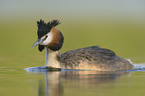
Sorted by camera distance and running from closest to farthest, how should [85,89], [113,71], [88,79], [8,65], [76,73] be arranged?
[85,89], [88,79], [76,73], [113,71], [8,65]

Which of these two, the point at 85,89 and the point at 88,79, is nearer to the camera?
the point at 85,89

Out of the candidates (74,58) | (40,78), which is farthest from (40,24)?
(40,78)

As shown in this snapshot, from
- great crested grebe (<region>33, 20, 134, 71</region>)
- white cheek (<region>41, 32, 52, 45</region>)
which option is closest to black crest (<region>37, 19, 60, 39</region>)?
great crested grebe (<region>33, 20, 134, 71</region>)

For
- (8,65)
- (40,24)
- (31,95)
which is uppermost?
(40,24)

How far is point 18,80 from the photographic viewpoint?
12.6m

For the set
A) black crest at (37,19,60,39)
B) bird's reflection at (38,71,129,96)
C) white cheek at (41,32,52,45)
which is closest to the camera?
bird's reflection at (38,71,129,96)

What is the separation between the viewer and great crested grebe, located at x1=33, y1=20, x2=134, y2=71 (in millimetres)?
15492

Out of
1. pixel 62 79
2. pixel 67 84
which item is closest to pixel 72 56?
pixel 62 79

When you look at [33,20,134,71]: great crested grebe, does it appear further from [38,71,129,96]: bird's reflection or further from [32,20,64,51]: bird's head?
[38,71,129,96]: bird's reflection

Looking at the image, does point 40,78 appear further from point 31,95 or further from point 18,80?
point 31,95

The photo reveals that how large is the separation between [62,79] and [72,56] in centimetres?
324

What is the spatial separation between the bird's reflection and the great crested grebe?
0.94 m

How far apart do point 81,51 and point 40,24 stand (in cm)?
191

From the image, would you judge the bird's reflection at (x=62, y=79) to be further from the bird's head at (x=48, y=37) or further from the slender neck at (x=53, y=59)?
the bird's head at (x=48, y=37)
